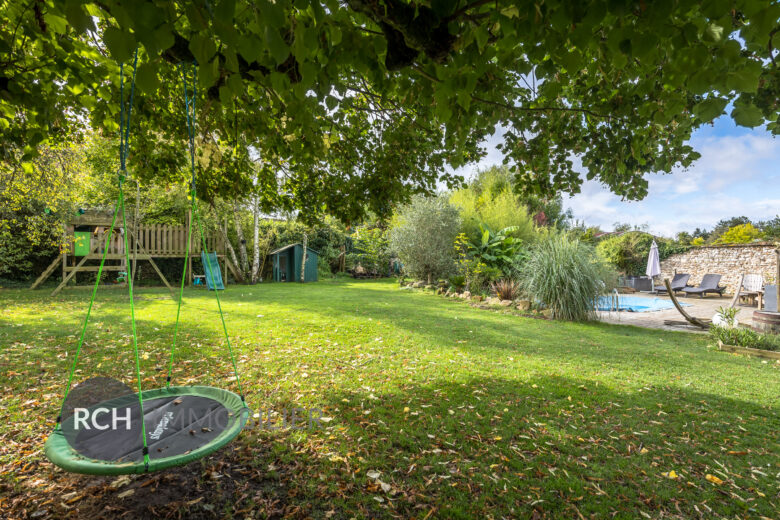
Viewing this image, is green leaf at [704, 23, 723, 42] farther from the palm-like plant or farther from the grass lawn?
the palm-like plant

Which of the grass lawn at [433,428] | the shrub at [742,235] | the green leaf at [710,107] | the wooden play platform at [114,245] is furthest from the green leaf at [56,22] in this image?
the shrub at [742,235]

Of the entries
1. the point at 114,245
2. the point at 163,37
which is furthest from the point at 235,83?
the point at 114,245

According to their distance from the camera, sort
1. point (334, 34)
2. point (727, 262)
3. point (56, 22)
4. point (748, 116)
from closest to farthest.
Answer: point (748, 116) < point (334, 34) < point (56, 22) < point (727, 262)

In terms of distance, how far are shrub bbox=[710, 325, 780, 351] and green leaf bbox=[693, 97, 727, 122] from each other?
6.17 meters

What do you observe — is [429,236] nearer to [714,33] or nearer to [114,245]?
[114,245]

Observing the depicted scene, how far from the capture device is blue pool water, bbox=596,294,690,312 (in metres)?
7.75

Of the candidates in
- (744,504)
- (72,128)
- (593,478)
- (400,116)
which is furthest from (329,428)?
(72,128)

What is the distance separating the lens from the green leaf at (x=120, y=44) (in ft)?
3.33

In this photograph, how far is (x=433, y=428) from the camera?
286cm

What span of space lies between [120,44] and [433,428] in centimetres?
303

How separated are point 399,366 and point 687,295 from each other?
54.6 ft

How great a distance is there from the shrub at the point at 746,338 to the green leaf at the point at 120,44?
8082 millimetres

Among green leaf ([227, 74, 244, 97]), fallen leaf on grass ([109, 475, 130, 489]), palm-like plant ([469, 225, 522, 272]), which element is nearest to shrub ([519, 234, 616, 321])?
palm-like plant ([469, 225, 522, 272])

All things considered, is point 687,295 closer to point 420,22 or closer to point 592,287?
point 592,287
